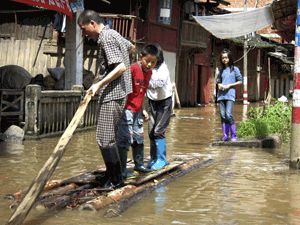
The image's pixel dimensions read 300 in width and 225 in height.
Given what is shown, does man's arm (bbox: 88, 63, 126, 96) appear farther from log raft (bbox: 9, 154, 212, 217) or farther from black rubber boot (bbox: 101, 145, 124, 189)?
log raft (bbox: 9, 154, 212, 217)

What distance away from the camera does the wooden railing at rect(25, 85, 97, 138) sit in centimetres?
1179

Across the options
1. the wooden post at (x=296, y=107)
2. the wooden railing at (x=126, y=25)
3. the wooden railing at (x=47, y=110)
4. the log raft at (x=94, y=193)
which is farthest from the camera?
the wooden railing at (x=126, y=25)

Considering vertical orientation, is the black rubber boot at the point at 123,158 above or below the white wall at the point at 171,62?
below

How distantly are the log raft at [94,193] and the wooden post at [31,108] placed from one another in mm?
5258

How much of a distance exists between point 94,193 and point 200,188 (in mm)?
1542

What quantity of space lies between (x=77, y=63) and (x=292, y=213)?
9.52 meters

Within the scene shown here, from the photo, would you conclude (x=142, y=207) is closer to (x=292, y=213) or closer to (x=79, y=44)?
(x=292, y=213)

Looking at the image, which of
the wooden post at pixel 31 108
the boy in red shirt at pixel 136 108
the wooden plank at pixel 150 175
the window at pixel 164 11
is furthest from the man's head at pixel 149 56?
the window at pixel 164 11

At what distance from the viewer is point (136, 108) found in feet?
21.3

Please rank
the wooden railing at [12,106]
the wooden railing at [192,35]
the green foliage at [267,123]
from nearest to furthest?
1. the green foliage at [267,123]
2. the wooden railing at [12,106]
3. the wooden railing at [192,35]

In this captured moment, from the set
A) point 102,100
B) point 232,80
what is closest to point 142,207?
point 102,100

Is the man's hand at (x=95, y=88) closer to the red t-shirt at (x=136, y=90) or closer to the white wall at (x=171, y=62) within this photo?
the red t-shirt at (x=136, y=90)

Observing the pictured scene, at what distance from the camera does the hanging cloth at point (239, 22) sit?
10609mm

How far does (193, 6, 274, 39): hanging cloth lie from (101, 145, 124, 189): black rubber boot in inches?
223
